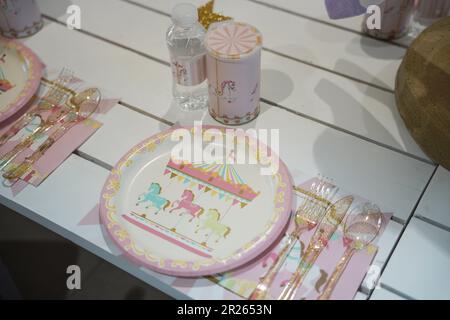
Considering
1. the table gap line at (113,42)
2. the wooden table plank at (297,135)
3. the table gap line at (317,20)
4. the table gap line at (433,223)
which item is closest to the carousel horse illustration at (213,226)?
the wooden table plank at (297,135)

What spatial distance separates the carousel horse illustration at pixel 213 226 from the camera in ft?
2.45

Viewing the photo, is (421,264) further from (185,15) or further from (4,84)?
(4,84)

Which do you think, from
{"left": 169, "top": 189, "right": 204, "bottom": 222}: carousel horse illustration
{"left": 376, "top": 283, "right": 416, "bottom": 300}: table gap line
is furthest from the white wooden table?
{"left": 169, "top": 189, "right": 204, "bottom": 222}: carousel horse illustration

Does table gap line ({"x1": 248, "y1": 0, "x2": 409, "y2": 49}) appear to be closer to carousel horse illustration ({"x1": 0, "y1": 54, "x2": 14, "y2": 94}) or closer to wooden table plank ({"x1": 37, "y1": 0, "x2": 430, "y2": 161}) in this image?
wooden table plank ({"x1": 37, "y1": 0, "x2": 430, "y2": 161})

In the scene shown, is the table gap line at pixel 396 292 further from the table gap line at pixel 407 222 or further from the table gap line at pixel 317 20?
the table gap line at pixel 317 20

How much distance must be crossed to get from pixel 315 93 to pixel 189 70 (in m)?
0.25

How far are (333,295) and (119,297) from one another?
1.45 feet

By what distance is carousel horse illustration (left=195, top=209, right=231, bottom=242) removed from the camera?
746mm

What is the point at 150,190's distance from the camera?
0.80m

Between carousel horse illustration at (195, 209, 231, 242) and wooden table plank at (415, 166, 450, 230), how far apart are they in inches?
11.2

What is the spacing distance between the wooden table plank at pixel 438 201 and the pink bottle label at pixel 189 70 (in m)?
0.40

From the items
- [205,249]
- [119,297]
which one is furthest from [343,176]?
[119,297]

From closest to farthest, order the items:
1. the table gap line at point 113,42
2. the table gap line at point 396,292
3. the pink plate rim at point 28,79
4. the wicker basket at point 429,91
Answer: the table gap line at point 396,292 → the wicker basket at point 429,91 → the pink plate rim at point 28,79 → the table gap line at point 113,42
